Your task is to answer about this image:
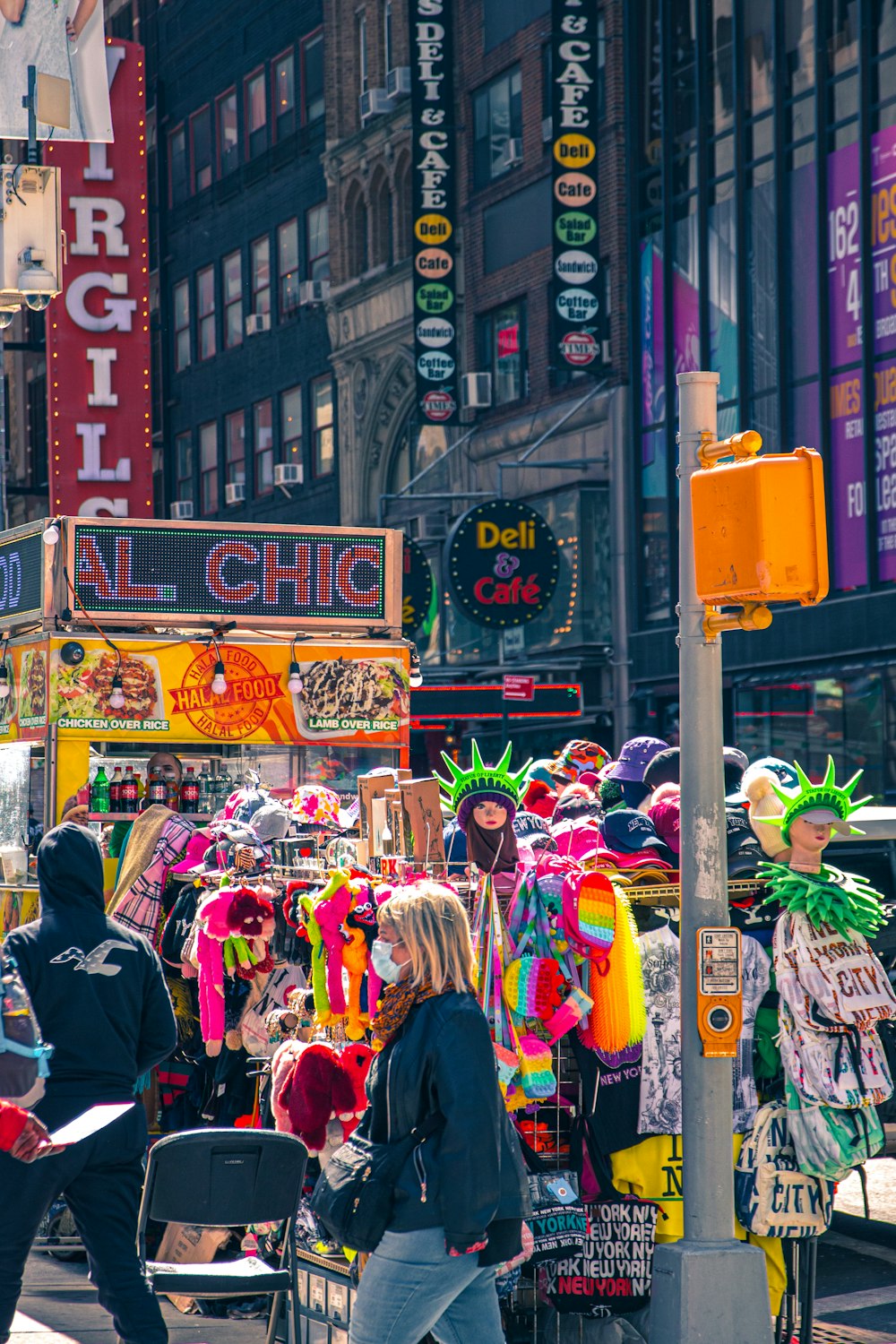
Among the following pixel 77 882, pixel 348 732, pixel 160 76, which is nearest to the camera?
pixel 77 882

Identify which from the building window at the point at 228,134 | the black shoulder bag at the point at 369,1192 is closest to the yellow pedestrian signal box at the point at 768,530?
the black shoulder bag at the point at 369,1192

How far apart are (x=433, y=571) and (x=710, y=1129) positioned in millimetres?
26394

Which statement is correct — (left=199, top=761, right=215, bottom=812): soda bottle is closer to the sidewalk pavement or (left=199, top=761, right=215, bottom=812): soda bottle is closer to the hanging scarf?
the sidewalk pavement

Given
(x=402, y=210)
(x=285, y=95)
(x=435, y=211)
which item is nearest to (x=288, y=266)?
(x=285, y=95)

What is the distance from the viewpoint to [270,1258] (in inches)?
286

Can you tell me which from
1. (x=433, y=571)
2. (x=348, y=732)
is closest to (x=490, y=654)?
(x=433, y=571)

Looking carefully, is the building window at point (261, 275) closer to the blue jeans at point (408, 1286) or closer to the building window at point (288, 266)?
the building window at point (288, 266)

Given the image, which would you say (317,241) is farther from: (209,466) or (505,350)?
(505,350)

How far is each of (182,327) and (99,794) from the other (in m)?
34.6

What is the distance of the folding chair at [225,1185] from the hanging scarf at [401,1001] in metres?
0.96

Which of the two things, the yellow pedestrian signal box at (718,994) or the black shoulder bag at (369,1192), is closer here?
the black shoulder bag at (369,1192)

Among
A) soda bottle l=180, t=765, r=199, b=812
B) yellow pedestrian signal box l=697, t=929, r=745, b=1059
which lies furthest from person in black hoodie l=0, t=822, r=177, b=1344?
soda bottle l=180, t=765, r=199, b=812

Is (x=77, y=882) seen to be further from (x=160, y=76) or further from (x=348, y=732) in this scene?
(x=160, y=76)

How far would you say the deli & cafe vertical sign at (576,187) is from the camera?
27906 millimetres
